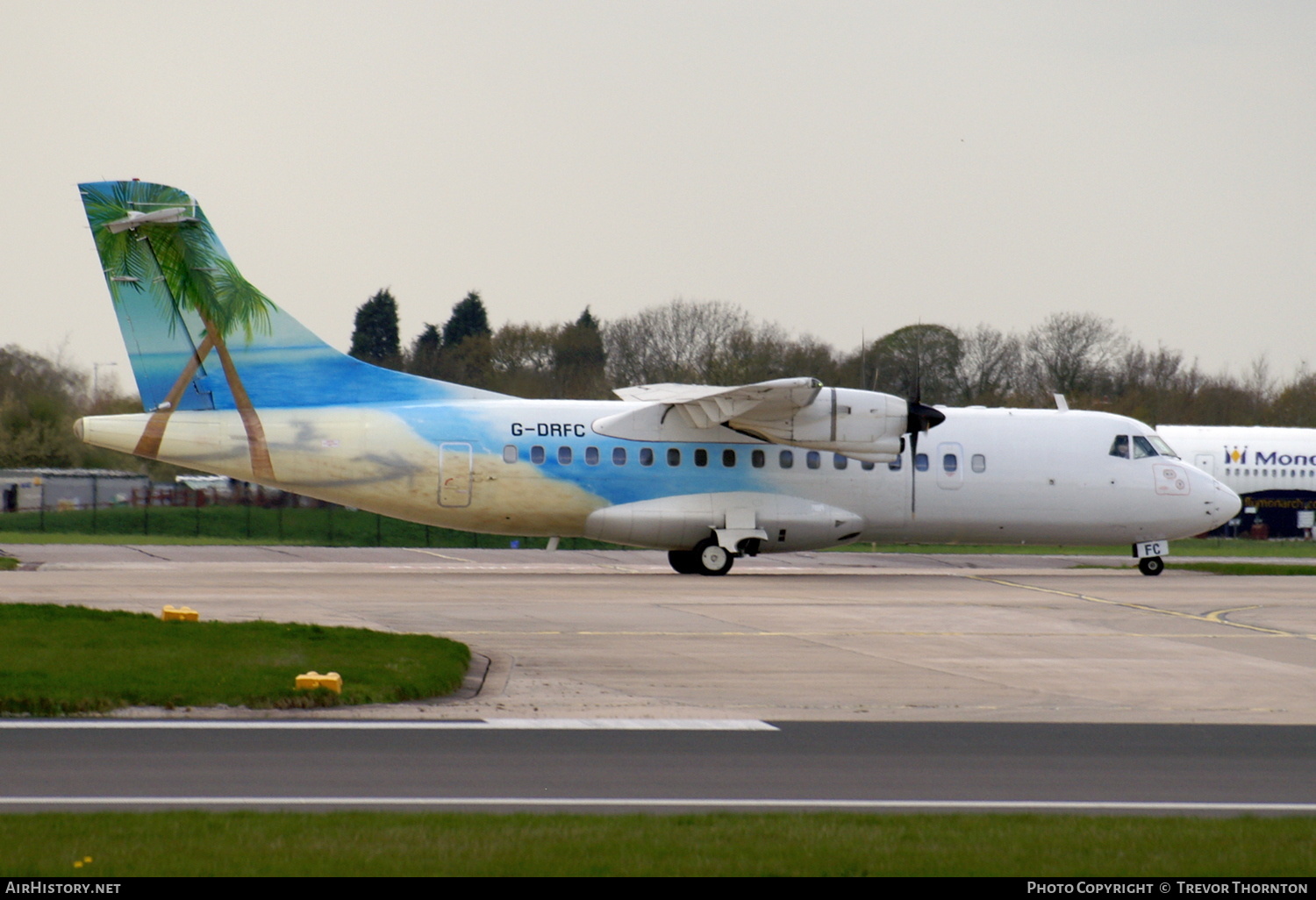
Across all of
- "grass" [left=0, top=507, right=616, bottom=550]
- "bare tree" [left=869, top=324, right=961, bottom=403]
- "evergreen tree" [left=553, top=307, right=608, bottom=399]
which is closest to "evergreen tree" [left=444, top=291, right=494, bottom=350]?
"evergreen tree" [left=553, top=307, right=608, bottom=399]

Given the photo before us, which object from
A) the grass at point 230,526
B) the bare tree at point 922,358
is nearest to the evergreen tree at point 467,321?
the bare tree at point 922,358

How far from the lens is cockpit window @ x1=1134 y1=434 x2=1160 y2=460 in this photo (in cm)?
3111

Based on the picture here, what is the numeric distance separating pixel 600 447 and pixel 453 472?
316cm

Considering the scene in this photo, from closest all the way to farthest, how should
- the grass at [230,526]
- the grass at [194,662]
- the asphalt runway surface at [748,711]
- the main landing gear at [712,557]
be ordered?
the asphalt runway surface at [748,711], the grass at [194,662], the main landing gear at [712,557], the grass at [230,526]

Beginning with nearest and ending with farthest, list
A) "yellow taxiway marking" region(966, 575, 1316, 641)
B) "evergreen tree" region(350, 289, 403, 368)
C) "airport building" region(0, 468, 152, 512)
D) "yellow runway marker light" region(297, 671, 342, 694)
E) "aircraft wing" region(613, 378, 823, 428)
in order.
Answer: "yellow runway marker light" region(297, 671, 342, 694) → "yellow taxiway marking" region(966, 575, 1316, 641) → "aircraft wing" region(613, 378, 823, 428) → "airport building" region(0, 468, 152, 512) → "evergreen tree" region(350, 289, 403, 368)

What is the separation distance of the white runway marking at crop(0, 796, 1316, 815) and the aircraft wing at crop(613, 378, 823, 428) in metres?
18.9

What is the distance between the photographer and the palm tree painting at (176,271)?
26375 mm

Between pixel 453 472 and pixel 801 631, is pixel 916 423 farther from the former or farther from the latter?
pixel 801 631

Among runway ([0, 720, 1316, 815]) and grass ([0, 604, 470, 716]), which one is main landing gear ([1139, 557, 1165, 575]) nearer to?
runway ([0, 720, 1316, 815])

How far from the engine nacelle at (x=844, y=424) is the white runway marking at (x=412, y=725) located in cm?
1734

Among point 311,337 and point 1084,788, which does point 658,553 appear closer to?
point 311,337

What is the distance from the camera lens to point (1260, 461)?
181ft

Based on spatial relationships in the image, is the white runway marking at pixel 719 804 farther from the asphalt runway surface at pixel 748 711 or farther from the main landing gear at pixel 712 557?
the main landing gear at pixel 712 557
